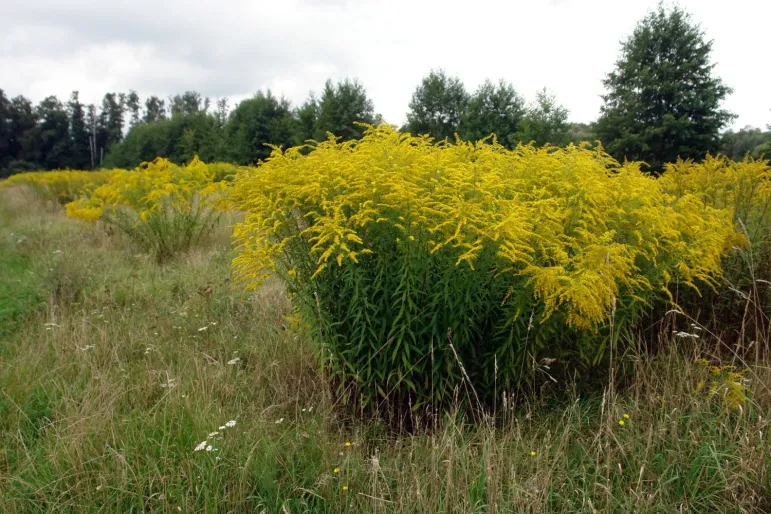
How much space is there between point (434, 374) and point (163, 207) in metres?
5.60

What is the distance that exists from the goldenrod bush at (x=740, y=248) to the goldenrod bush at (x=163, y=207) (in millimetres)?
5291

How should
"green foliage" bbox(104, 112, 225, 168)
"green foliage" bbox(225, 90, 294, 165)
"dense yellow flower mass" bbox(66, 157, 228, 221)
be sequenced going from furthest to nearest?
"green foliage" bbox(104, 112, 225, 168) → "green foliage" bbox(225, 90, 294, 165) → "dense yellow flower mass" bbox(66, 157, 228, 221)

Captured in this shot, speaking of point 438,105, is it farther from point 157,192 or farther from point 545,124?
point 157,192

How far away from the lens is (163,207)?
23.4 ft

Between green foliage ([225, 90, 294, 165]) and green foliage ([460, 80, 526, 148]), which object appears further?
green foliage ([225, 90, 294, 165])

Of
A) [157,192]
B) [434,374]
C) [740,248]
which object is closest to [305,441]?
[434,374]

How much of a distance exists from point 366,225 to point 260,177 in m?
0.68

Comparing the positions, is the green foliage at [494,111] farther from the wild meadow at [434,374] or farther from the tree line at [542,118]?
the wild meadow at [434,374]

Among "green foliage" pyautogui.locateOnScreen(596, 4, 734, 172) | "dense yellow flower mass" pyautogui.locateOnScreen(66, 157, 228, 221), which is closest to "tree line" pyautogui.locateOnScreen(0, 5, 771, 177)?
"green foliage" pyautogui.locateOnScreen(596, 4, 734, 172)

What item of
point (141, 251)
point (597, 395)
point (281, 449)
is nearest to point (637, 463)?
point (597, 395)

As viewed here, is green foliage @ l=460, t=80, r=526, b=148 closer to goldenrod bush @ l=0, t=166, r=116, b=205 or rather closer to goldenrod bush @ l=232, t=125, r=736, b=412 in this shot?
goldenrod bush @ l=0, t=166, r=116, b=205

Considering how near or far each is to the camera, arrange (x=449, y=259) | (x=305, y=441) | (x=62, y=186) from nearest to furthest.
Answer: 1. (x=449, y=259)
2. (x=305, y=441)
3. (x=62, y=186)

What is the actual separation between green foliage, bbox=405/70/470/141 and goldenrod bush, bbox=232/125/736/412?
2809 cm

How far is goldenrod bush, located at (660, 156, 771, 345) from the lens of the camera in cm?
370
